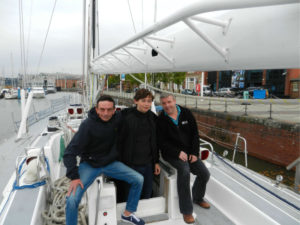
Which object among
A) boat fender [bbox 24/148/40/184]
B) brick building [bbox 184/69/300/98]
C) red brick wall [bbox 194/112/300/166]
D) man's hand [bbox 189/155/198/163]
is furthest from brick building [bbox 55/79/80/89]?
man's hand [bbox 189/155/198/163]

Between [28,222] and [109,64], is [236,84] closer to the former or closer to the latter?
[109,64]

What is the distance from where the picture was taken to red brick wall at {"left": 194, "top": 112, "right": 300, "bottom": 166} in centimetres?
992

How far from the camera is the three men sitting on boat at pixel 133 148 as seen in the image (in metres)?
2.22

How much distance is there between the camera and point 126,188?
270 centimetres

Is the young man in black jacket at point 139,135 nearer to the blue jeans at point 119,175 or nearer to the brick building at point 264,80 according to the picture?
the blue jeans at point 119,175

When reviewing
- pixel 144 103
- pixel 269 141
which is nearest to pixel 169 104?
pixel 144 103

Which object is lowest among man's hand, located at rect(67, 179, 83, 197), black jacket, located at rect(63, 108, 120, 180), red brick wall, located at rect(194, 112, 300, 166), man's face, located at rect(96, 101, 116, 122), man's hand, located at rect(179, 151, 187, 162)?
red brick wall, located at rect(194, 112, 300, 166)

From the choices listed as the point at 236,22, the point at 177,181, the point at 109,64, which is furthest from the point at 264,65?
the point at 109,64

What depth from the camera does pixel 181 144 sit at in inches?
103

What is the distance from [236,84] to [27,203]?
2955 cm

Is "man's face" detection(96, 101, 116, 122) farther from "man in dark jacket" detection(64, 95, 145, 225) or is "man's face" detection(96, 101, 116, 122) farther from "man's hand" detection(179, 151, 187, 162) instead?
"man's hand" detection(179, 151, 187, 162)

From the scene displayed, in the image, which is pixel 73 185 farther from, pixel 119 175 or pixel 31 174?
pixel 31 174

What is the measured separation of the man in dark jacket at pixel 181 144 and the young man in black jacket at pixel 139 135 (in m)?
0.17

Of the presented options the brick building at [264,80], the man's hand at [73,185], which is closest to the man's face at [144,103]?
the man's hand at [73,185]
